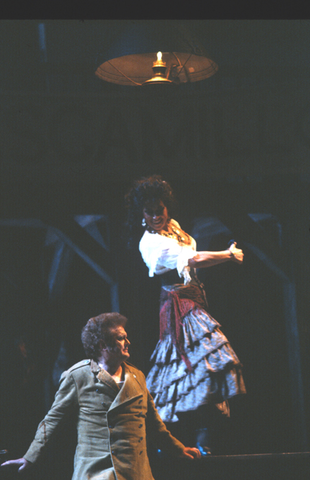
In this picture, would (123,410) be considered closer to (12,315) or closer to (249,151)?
(12,315)

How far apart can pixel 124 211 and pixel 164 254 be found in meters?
0.39

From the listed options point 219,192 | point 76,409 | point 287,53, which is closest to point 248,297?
point 219,192

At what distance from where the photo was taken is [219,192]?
4031 millimetres

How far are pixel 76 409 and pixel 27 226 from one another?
1225 millimetres

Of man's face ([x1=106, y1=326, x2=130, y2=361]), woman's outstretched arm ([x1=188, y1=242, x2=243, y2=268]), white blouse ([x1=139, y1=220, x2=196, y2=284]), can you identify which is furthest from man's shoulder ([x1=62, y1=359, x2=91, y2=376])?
woman's outstretched arm ([x1=188, y1=242, x2=243, y2=268])

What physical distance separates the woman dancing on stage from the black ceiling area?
65 mm

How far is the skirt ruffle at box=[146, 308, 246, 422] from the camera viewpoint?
12.4 feet

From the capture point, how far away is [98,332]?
348 centimetres

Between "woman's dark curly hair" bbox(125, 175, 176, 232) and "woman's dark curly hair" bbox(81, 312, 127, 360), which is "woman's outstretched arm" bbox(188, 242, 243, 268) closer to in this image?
"woman's dark curly hair" bbox(125, 175, 176, 232)

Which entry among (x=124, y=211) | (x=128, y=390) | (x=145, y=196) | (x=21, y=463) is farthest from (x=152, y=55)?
(x=21, y=463)

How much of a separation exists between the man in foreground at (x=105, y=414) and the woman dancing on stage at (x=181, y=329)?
31cm

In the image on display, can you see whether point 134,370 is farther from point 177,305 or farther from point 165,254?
point 165,254

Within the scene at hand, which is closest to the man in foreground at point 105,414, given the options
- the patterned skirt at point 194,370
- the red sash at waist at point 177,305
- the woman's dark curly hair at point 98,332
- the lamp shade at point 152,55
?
the woman's dark curly hair at point 98,332

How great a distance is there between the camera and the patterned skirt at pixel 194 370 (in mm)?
3791
